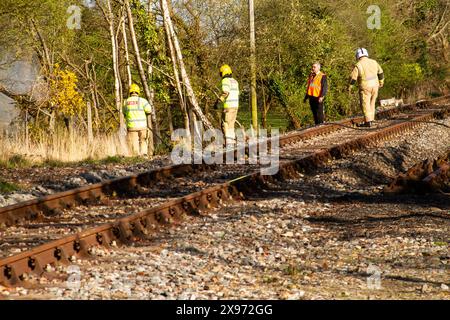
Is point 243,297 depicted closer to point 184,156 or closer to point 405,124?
point 184,156

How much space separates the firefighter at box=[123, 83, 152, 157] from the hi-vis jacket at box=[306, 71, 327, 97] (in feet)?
17.2

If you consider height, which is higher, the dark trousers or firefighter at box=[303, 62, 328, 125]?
firefighter at box=[303, 62, 328, 125]

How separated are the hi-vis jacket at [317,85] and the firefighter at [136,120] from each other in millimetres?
5234

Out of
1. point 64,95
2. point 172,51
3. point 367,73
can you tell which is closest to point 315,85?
point 367,73

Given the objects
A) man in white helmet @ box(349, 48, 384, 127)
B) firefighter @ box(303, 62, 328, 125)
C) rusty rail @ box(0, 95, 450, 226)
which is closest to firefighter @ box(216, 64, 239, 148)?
man in white helmet @ box(349, 48, 384, 127)

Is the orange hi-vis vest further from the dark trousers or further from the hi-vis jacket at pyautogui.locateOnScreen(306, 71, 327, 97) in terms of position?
the dark trousers

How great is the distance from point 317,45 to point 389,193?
2118 cm

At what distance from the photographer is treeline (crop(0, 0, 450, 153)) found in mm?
28219

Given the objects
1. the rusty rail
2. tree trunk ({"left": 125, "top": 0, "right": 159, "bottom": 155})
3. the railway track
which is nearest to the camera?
the railway track

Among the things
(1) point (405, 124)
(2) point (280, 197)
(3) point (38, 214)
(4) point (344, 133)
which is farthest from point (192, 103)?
(3) point (38, 214)

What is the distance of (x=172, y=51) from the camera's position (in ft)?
81.8

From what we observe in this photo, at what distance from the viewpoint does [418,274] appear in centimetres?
812

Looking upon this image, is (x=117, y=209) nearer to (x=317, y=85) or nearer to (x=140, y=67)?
(x=317, y=85)

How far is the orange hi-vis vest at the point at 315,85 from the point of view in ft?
80.2
